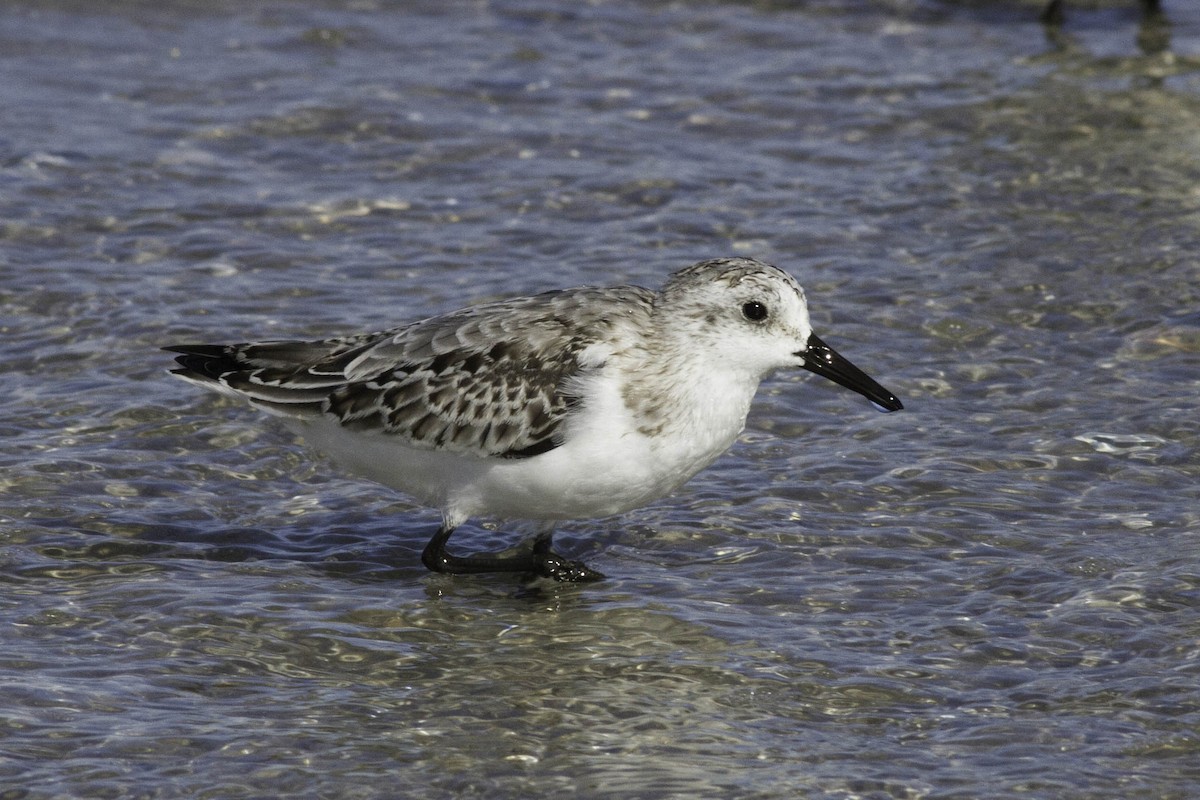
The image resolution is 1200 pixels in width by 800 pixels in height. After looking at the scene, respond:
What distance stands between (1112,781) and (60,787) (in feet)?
13.3

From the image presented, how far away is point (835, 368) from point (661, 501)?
1.62m

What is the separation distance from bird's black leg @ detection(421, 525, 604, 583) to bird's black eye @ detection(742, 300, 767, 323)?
1.54 meters

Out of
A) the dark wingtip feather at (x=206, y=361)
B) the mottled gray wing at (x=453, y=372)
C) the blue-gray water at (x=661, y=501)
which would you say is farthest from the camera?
the dark wingtip feather at (x=206, y=361)

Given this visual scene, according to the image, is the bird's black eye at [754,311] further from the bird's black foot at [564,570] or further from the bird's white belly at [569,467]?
the bird's black foot at [564,570]

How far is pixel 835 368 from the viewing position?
8.45m

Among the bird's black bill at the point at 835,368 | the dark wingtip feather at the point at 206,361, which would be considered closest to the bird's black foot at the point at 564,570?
the bird's black bill at the point at 835,368

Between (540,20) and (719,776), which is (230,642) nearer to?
(719,776)

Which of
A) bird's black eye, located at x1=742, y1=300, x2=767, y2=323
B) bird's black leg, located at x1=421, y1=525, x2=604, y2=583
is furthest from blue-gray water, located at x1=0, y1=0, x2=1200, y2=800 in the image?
bird's black eye, located at x1=742, y1=300, x2=767, y2=323

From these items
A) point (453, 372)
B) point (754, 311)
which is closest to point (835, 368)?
point (754, 311)

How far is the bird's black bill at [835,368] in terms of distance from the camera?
8398mm

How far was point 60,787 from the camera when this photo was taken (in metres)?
6.68

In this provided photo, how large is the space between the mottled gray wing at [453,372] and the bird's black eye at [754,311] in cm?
51

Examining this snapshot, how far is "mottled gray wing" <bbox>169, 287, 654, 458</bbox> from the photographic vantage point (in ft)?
27.1

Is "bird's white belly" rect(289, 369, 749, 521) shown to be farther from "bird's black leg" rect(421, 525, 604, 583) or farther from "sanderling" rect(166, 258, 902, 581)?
"bird's black leg" rect(421, 525, 604, 583)
